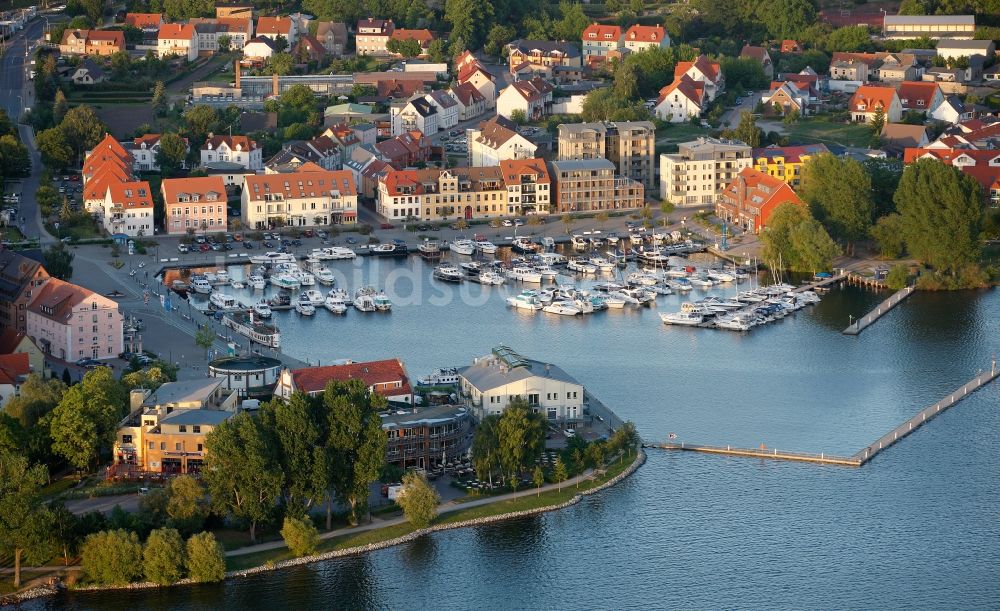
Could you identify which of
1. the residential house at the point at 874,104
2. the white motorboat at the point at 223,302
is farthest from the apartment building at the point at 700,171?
the white motorboat at the point at 223,302

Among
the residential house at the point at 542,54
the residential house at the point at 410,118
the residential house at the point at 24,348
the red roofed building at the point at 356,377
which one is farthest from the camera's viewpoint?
the residential house at the point at 542,54

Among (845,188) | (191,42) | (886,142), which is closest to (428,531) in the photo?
(845,188)

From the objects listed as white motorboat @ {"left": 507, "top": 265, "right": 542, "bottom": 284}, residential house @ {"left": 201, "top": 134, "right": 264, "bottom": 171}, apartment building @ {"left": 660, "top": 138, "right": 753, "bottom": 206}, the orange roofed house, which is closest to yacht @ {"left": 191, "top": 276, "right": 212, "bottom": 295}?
white motorboat @ {"left": 507, "top": 265, "right": 542, "bottom": 284}

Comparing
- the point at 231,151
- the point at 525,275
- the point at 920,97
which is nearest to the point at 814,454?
the point at 525,275

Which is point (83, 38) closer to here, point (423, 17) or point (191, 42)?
point (191, 42)

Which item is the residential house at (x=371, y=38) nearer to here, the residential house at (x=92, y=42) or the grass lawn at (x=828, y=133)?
the residential house at (x=92, y=42)

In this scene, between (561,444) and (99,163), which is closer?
(561,444)

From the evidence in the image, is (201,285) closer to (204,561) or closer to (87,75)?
(204,561)

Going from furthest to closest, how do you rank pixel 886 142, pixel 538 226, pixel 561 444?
pixel 886 142
pixel 538 226
pixel 561 444
